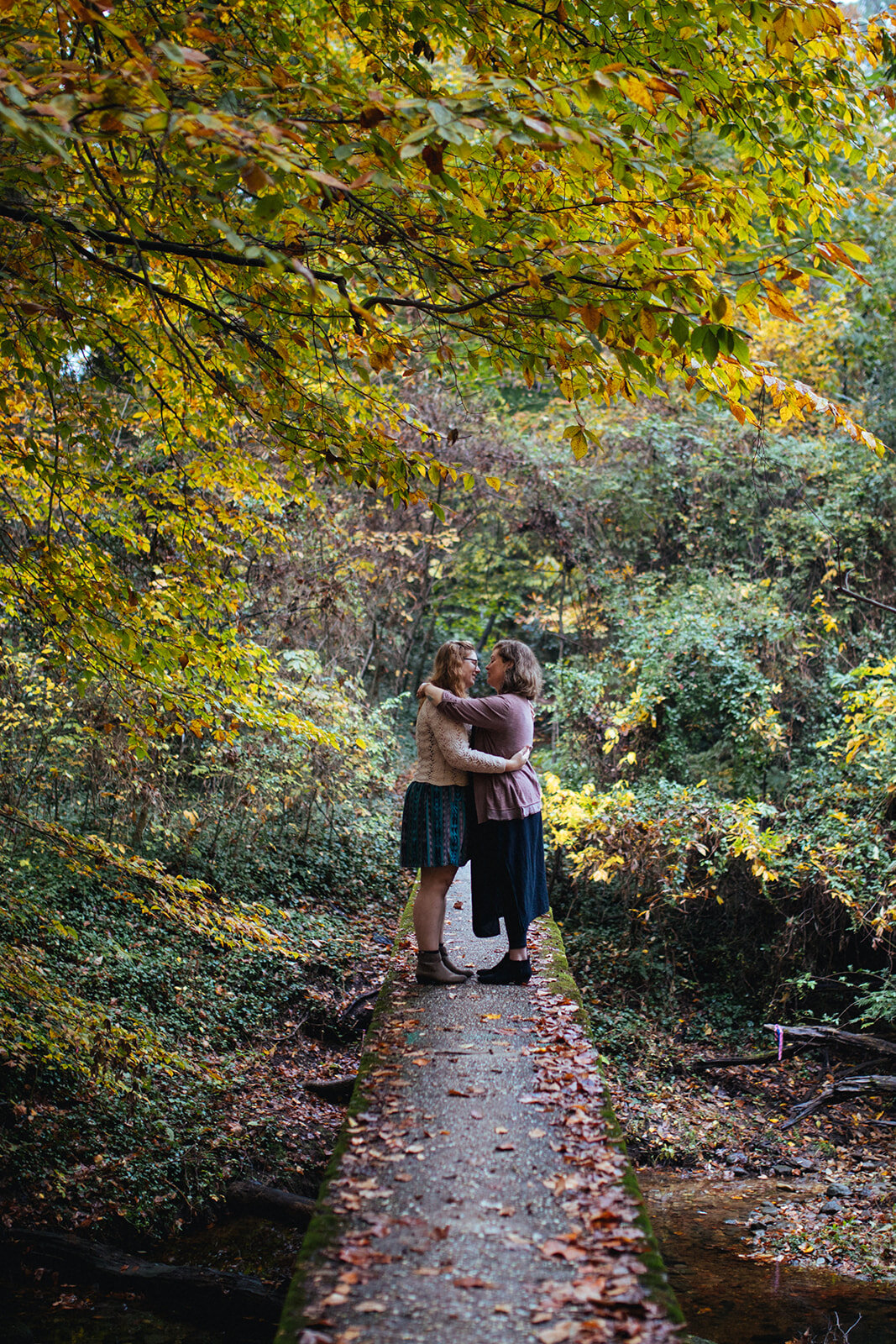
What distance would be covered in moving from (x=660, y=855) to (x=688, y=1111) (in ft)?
7.52

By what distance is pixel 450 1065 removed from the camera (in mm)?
3932

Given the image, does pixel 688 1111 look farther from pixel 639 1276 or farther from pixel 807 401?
pixel 807 401

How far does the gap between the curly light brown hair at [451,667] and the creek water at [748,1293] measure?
140 inches

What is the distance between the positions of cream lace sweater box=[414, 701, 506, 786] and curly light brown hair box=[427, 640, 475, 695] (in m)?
0.16

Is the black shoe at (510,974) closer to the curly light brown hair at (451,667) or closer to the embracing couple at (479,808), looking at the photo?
the embracing couple at (479,808)

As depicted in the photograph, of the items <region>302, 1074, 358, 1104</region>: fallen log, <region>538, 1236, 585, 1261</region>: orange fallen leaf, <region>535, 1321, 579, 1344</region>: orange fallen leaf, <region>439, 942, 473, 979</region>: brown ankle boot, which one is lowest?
<region>302, 1074, 358, 1104</region>: fallen log

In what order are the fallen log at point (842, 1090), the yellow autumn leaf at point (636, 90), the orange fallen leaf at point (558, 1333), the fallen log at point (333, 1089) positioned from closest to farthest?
the orange fallen leaf at point (558, 1333)
the yellow autumn leaf at point (636, 90)
the fallen log at point (333, 1089)
the fallen log at point (842, 1090)

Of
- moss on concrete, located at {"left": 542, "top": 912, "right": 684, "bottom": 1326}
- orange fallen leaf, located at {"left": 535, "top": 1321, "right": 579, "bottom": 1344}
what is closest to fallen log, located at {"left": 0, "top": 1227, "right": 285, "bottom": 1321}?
moss on concrete, located at {"left": 542, "top": 912, "right": 684, "bottom": 1326}

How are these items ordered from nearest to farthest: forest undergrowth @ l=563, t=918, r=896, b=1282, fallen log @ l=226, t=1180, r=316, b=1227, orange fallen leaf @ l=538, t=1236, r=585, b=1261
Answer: orange fallen leaf @ l=538, t=1236, r=585, b=1261
fallen log @ l=226, t=1180, r=316, b=1227
forest undergrowth @ l=563, t=918, r=896, b=1282

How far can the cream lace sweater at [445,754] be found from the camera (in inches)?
188

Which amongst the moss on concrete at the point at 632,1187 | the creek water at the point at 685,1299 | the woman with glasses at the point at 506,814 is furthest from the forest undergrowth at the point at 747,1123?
the woman with glasses at the point at 506,814

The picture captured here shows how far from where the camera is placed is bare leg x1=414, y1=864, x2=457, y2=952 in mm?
4812

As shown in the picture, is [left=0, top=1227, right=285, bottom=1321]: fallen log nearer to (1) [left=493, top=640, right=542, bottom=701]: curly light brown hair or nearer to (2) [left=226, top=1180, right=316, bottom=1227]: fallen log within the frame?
(2) [left=226, top=1180, right=316, bottom=1227]: fallen log

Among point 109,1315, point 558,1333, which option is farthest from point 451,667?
point 109,1315
